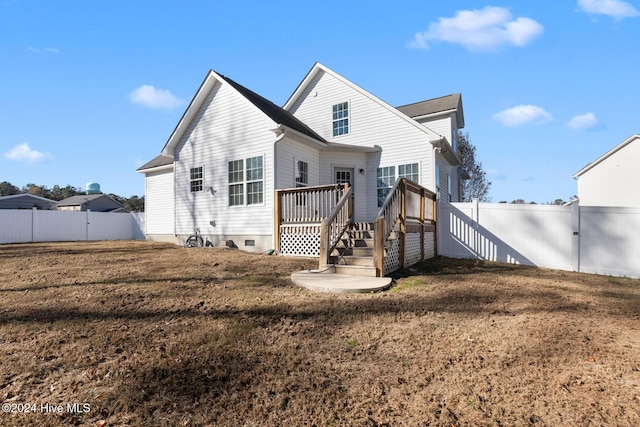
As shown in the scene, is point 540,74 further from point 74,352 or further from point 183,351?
point 74,352

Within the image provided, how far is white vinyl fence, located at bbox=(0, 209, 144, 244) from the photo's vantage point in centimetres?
1758

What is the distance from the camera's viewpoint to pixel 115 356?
3336 millimetres

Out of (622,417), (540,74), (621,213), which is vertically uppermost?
Answer: (540,74)

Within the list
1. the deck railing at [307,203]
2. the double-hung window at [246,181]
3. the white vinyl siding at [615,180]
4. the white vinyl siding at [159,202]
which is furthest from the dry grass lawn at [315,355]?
the white vinyl siding at [615,180]

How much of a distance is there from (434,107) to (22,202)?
35.2 meters

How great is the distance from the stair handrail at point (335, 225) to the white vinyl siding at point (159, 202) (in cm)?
1130

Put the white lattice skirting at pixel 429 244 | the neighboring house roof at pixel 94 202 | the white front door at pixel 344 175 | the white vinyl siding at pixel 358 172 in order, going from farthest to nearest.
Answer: the neighboring house roof at pixel 94 202 → the white front door at pixel 344 175 → the white vinyl siding at pixel 358 172 → the white lattice skirting at pixel 429 244

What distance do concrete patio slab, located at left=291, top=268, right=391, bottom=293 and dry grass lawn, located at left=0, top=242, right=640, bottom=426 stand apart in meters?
0.21

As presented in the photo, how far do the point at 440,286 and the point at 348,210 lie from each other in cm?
343

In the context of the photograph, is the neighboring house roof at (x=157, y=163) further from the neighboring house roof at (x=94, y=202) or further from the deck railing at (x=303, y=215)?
the neighboring house roof at (x=94, y=202)

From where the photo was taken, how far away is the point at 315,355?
3361 mm

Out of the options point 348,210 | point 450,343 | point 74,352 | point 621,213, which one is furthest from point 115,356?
point 621,213

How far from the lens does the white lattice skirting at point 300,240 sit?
9.60m

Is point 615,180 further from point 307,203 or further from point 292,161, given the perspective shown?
point 307,203
